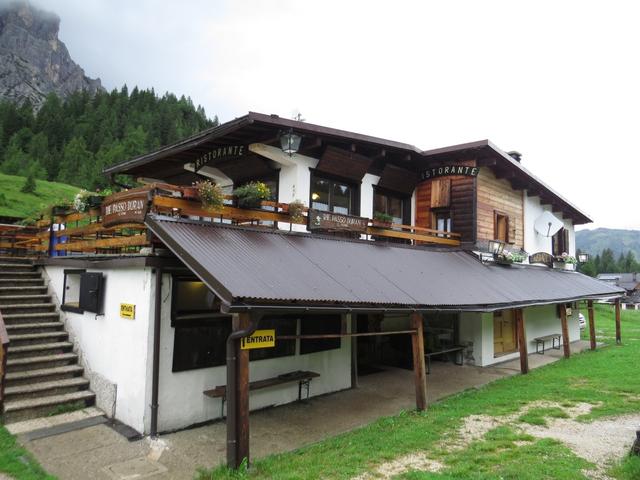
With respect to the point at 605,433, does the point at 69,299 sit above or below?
above

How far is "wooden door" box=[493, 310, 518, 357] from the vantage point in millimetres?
15297

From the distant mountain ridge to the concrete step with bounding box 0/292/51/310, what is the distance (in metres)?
160

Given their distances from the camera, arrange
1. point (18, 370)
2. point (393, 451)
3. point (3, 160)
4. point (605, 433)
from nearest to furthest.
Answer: point (393, 451), point (605, 433), point (18, 370), point (3, 160)

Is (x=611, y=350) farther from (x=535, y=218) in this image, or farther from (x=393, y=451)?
(x=393, y=451)

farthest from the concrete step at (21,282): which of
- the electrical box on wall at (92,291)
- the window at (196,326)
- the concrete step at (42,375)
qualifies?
the window at (196,326)

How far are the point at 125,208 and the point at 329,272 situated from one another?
3954 mm

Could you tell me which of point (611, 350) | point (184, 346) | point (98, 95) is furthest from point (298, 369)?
point (98, 95)

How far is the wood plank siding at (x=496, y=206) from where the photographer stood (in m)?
15.5

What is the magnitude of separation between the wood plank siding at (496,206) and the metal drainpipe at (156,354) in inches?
439

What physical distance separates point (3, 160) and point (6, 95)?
9421 cm

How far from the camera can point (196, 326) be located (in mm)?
7906

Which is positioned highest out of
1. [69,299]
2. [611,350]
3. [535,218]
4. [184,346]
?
[535,218]

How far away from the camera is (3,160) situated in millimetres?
72812

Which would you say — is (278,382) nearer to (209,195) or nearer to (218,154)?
(209,195)
